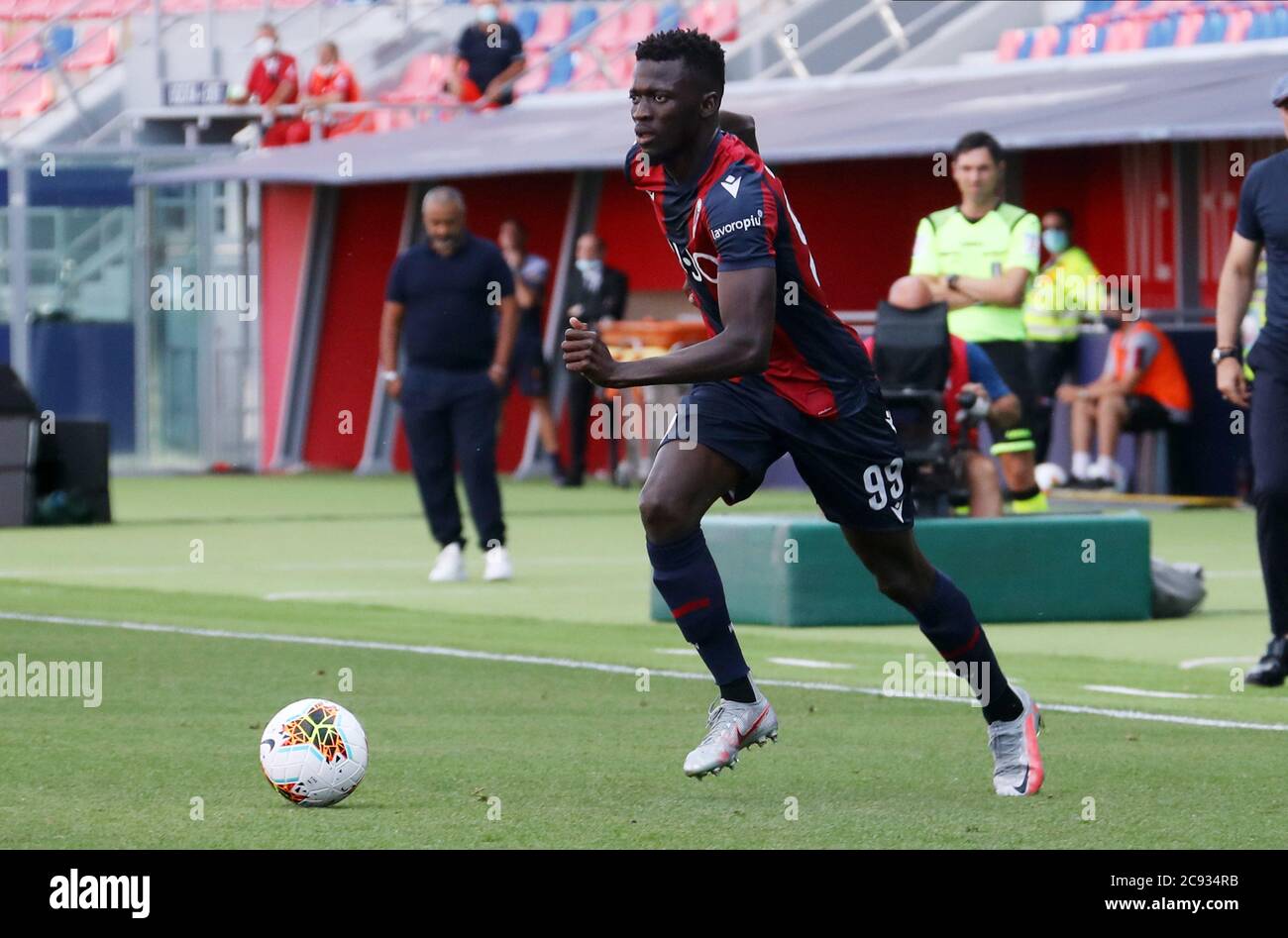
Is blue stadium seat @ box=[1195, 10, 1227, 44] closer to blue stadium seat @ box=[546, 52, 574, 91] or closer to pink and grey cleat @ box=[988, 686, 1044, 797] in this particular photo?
blue stadium seat @ box=[546, 52, 574, 91]

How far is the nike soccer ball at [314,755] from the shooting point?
7195mm

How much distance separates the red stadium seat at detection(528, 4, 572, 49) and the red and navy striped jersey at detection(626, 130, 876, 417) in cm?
2660

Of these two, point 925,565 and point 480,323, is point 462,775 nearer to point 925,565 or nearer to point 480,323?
point 925,565

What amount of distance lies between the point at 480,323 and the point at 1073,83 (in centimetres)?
1041

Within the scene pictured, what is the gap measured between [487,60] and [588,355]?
78.9ft

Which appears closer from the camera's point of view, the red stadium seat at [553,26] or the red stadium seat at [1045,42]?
the red stadium seat at [1045,42]

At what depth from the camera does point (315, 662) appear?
11.2 metres

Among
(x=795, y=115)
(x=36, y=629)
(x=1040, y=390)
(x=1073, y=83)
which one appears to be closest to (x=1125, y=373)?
(x=1040, y=390)

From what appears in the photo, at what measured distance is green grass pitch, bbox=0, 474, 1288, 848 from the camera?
6965 millimetres

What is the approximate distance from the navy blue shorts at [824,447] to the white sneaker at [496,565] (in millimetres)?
7752

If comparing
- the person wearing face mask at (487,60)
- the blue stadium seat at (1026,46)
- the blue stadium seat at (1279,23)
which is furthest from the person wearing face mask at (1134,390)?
the person wearing face mask at (487,60)

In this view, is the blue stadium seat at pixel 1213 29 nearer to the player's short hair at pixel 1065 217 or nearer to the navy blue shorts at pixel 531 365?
the player's short hair at pixel 1065 217

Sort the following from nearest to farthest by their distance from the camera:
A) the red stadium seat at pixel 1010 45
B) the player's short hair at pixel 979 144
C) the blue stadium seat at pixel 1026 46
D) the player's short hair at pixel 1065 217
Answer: the player's short hair at pixel 979 144 → the player's short hair at pixel 1065 217 → the blue stadium seat at pixel 1026 46 → the red stadium seat at pixel 1010 45

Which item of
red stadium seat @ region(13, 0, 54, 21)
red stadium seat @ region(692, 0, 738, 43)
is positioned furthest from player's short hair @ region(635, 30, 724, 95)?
red stadium seat @ region(13, 0, 54, 21)
